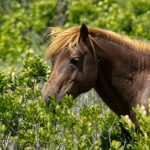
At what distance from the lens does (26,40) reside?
1512cm

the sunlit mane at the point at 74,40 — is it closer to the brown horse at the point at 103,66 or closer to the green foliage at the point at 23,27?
the brown horse at the point at 103,66

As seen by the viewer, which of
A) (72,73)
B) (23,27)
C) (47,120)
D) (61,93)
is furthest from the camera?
(23,27)

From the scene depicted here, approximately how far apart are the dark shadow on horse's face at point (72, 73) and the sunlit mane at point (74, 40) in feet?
0.18

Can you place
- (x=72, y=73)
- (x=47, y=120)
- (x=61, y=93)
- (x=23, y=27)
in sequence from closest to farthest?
(x=47, y=120)
(x=61, y=93)
(x=72, y=73)
(x=23, y=27)

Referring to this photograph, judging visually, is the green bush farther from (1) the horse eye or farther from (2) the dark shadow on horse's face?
(1) the horse eye

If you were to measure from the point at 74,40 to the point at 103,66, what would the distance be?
361mm

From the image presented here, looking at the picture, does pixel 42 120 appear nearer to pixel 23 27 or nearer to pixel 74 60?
pixel 74 60

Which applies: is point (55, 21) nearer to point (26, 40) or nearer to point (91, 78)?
point (26, 40)

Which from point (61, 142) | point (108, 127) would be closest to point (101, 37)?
point (108, 127)

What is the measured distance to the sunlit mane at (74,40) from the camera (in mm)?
5633

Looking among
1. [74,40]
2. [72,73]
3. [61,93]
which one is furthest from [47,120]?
[74,40]

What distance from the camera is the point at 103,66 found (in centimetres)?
574

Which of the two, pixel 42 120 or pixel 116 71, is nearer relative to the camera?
pixel 42 120

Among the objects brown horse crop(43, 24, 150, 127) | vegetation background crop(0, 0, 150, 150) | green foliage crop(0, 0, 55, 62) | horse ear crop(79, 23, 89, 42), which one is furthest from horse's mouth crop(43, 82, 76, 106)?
green foliage crop(0, 0, 55, 62)
